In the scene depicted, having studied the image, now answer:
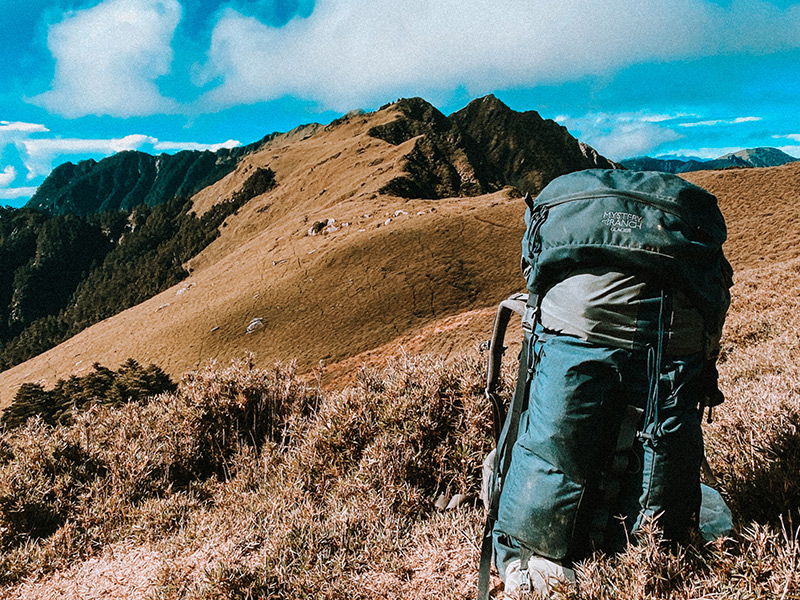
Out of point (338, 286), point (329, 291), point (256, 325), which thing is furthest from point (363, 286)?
point (256, 325)

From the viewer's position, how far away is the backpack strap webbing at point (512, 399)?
256 cm

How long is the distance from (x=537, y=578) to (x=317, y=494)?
252 centimetres

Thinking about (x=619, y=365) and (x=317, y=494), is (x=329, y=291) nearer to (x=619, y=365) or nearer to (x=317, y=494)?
(x=317, y=494)

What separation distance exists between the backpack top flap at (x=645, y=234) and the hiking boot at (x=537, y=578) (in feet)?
4.75

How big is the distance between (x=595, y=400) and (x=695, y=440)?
0.54 meters

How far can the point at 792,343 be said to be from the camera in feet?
20.7

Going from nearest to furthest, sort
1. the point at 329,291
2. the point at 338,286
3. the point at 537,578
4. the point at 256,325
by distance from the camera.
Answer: the point at 537,578 < the point at 256,325 < the point at 329,291 < the point at 338,286

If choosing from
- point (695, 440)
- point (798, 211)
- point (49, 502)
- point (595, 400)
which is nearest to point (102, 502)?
point (49, 502)

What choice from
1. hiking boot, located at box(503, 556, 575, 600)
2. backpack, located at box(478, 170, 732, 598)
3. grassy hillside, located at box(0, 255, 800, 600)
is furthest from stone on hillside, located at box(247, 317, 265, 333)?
backpack, located at box(478, 170, 732, 598)

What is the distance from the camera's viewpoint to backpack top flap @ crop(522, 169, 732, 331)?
216cm

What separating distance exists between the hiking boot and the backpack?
45 millimetres

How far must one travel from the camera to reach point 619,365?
2256 millimetres

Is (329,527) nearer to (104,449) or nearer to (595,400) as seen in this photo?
(595,400)

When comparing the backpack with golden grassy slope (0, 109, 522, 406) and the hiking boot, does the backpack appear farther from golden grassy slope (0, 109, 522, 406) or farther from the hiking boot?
golden grassy slope (0, 109, 522, 406)
